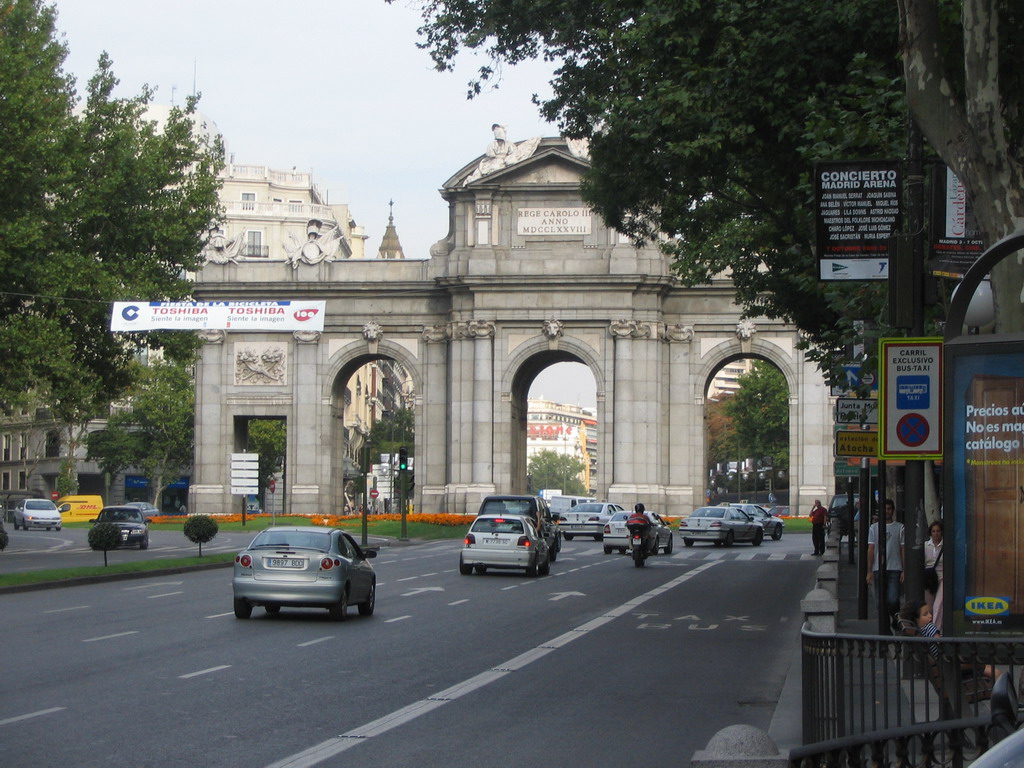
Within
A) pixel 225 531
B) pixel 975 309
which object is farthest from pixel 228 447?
pixel 975 309

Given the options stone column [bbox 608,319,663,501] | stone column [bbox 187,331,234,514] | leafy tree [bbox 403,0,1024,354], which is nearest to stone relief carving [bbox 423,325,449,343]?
stone column [bbox 608,319,663,501]

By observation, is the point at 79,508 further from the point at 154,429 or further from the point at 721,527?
the point at 721,527

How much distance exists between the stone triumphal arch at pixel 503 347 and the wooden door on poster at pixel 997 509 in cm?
6008

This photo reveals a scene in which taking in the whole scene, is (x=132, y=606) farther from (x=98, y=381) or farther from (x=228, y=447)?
(x=228, y=447)

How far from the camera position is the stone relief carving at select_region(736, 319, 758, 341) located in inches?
2778

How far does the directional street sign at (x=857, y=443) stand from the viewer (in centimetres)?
2018

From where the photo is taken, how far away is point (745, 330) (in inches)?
2790

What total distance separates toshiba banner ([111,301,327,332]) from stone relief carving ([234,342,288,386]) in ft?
74.6

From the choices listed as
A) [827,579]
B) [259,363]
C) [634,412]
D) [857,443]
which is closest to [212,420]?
[259,363]

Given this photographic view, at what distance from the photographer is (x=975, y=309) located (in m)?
11.6

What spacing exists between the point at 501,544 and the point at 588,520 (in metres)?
27.2

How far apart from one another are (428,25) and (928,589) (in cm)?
1495

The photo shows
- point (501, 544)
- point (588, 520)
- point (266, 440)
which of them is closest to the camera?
point (501, 544)

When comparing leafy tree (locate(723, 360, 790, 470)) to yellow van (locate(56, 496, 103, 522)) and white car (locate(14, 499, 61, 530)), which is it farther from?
white car (locate(14, 499, 61, 530))
